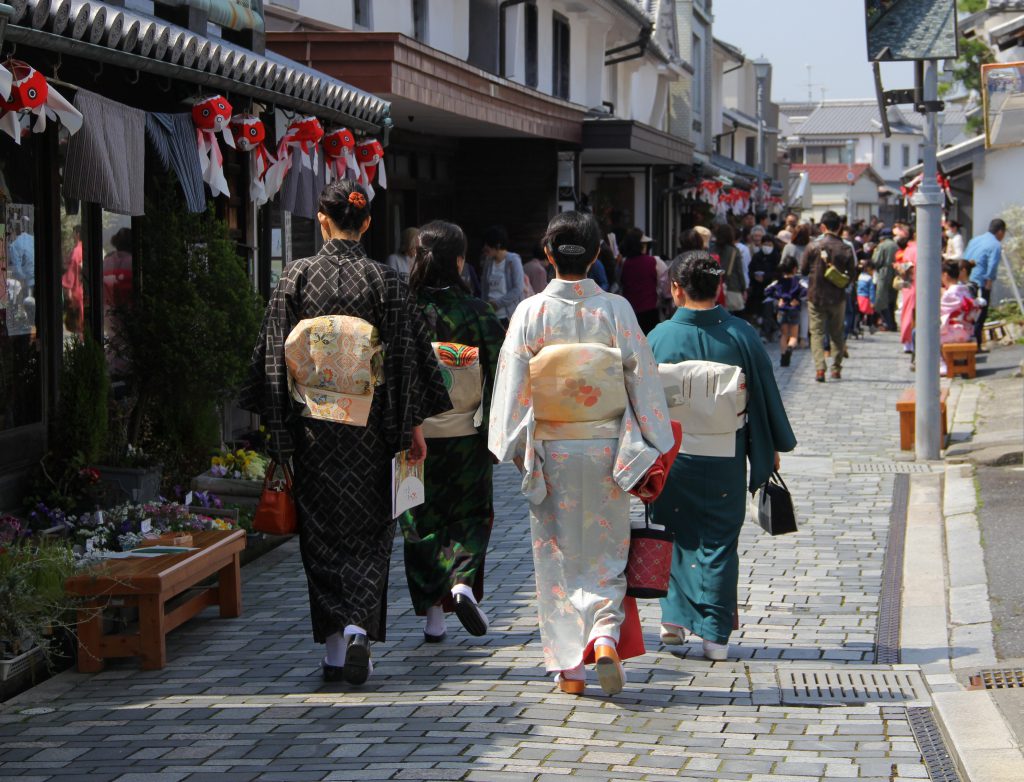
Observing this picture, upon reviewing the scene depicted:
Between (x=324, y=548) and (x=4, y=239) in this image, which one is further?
(x=4, y=239)

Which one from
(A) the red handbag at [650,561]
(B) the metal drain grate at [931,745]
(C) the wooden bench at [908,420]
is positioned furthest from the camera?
(C) the wooden bench at [908,420]

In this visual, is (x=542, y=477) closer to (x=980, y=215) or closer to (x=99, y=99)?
(x=99, y=99)

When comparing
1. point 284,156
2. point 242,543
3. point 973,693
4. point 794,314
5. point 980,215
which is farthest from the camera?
point 980,215

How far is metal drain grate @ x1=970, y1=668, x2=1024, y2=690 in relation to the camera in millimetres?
5703

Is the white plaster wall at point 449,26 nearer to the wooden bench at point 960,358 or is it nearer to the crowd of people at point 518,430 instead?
the wooden bench at point 960,358

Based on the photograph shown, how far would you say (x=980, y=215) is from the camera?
25297 mm

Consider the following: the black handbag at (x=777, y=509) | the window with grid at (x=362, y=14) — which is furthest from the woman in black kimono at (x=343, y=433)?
the window with grid at (x=362, y=14)

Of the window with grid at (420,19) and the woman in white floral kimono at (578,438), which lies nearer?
the woman in white floral kimono at (578,438)

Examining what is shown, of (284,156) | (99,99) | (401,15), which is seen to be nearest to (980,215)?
(401,15)

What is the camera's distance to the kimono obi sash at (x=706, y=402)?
615 centimetres

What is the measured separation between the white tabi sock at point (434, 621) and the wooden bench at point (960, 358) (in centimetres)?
1247

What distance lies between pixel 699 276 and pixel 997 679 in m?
2.11

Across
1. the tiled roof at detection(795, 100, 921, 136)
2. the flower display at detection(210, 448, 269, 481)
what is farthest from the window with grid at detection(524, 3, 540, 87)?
the tiled roof at detection(795, 100, 921, 136)

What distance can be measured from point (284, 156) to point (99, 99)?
2.42 m
